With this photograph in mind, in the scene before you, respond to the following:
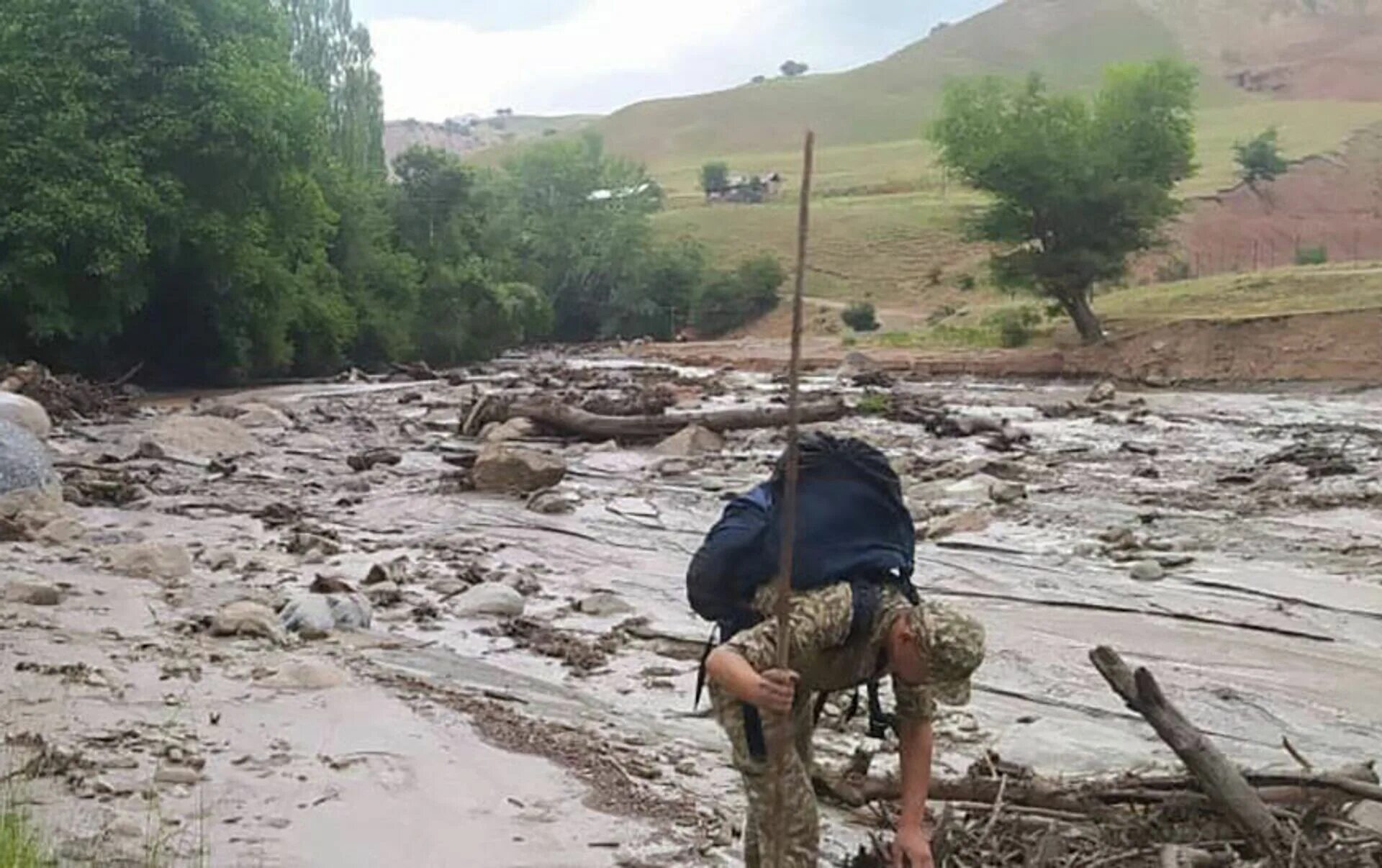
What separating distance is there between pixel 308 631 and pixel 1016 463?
11555 mm

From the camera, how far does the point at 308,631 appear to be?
879 cm

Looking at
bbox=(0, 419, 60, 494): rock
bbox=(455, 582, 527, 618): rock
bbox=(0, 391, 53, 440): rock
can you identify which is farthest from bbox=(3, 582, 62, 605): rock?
bbox=(0, 391, 53, 440): rock

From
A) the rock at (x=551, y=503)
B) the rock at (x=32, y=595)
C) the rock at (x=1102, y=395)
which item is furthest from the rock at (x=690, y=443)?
the rock at (x=32, y=595)

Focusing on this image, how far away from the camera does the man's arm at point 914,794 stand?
3.54m

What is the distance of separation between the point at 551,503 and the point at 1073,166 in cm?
2542

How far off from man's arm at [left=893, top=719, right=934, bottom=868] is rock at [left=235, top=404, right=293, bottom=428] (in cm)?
2070

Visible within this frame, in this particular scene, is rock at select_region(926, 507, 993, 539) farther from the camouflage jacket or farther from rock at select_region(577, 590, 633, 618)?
the camouflage jacket

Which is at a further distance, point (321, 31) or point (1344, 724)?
point (321, 31)

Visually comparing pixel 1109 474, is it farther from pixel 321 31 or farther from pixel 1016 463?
pixel 321 31

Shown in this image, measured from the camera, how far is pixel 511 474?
1650 centimetres

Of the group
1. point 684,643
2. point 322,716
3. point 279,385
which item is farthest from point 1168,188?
point 322,716

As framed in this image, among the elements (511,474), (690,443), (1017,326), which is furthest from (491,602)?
(1017,326)

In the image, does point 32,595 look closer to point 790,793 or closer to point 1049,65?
point 790,793

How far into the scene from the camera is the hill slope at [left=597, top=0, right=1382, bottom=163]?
5719 inches
